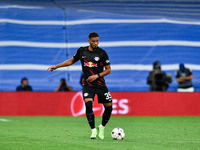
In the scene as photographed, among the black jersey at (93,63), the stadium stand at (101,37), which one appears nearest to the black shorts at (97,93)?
the black jersey at (93,63)

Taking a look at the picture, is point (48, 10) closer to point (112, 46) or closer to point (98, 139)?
point (112, 46)

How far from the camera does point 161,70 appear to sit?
13.7 meters

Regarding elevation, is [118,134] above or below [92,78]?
below

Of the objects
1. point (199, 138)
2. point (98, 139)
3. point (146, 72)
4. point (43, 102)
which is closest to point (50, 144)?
point (98, 139)

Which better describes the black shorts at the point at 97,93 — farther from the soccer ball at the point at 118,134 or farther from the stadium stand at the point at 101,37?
the stadium stand at the point at 101,37

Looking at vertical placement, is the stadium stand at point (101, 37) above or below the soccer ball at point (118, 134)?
above

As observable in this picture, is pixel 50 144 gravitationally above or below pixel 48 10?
Result: below

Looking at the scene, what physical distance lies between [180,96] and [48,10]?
16.9 feet

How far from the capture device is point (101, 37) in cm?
1408

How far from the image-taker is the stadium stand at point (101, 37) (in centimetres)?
1374

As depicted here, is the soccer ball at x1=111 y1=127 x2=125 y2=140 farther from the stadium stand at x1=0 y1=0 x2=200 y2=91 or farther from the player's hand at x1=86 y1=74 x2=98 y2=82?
the stadium stand at x1=0 y1=0 x2=200 y2=91

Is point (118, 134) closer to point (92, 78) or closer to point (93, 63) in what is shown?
point (92, 78)

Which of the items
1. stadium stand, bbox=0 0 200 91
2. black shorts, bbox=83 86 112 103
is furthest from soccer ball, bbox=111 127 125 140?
stadium stand, bbox=0 0 200 91

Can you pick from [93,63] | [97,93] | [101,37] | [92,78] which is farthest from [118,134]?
[101,37]
